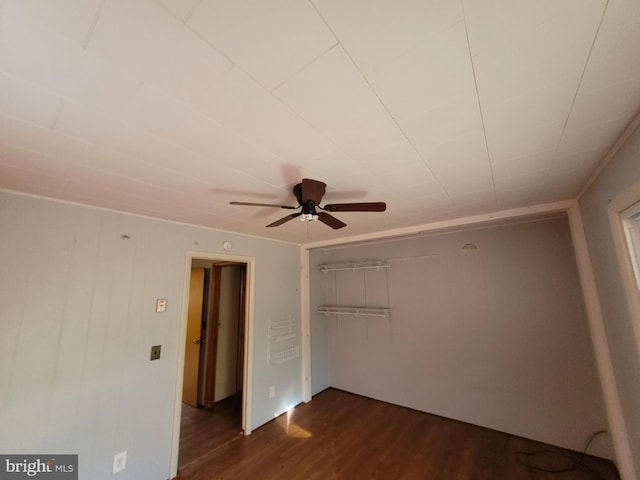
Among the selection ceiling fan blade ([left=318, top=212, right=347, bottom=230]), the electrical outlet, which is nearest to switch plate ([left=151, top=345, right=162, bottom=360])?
the electrical outlet

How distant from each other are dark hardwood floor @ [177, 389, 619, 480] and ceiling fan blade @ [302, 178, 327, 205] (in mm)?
2494

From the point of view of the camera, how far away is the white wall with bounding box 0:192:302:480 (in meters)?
1.75

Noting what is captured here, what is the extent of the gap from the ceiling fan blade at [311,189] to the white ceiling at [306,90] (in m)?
0.08

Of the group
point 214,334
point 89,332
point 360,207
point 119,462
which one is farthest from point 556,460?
point 89,332

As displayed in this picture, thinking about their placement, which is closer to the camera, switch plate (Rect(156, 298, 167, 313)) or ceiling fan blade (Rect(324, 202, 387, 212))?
ceiling fan blade (Rect(324, 202, 387, 212))

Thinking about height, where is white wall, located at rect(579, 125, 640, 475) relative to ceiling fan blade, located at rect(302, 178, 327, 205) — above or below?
below

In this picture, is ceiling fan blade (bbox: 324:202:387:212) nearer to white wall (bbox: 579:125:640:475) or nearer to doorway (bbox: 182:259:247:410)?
white wall (bbox: 579:125:640:475)

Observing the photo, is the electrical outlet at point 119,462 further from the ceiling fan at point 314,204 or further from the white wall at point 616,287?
the white wall at point 616,287

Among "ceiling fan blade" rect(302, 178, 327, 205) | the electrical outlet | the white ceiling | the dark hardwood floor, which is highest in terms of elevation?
the white ceiling

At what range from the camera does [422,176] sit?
1780mm

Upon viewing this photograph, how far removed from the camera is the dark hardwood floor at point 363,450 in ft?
7.54

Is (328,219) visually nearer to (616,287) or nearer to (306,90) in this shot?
(306,90)

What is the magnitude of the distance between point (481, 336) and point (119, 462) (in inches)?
150

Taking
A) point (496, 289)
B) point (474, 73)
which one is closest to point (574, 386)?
point (496, 289)
